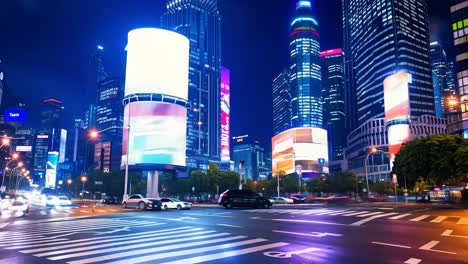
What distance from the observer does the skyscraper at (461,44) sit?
80.6 meters

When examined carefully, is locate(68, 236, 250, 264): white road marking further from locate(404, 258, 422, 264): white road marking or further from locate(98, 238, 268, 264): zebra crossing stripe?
locate(404, 258, 422, 264): white road marking

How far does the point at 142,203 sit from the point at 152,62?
5553 centimetres

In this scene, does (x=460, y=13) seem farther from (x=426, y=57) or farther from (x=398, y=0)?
(x=398, y=0)

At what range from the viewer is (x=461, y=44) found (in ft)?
267

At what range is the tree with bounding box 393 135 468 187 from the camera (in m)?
36.2

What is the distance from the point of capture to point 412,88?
553ft

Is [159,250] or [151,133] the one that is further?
[151,133]

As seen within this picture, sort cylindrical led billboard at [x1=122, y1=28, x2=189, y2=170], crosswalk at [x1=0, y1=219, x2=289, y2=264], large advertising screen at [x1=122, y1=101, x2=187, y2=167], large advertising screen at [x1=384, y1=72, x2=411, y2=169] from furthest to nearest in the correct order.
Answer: large advertising screen at [x1=384, y1=72, x2=411, y2=169], large advertising screen at [x1=122, y1=101, x2=187, y2=167], cylindrical led billboard at [x1=122, y1=28, x2=189, y2=170], crosswalk at [x1=0, y1=219, x2=289, y2=264]

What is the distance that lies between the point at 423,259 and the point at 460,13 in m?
92.7

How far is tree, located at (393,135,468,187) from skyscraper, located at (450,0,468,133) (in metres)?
46.5

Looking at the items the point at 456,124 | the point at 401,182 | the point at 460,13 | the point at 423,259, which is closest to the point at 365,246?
the point at 423,259

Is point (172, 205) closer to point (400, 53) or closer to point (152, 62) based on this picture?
point (152, 62)

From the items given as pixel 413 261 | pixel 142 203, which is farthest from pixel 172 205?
pixel 413 261

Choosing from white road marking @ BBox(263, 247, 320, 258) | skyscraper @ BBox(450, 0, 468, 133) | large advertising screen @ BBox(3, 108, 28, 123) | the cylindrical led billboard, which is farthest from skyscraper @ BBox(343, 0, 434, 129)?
white road marking @ BBox(263, 247, 320, 258)
